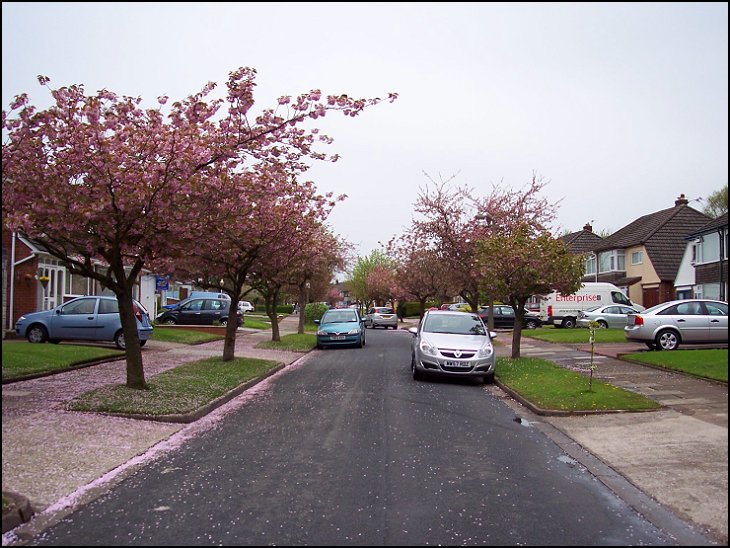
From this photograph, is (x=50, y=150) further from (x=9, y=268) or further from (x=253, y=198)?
(x=9, y=268)

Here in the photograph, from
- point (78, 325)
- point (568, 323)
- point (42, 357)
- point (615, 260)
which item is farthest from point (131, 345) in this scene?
point (615, 260)

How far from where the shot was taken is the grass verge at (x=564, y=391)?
10695 millimetres

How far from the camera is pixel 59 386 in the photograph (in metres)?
12.0

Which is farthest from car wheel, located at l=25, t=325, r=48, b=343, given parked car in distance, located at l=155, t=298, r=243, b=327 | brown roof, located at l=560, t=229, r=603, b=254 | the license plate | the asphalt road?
brown roof, located at l=560, t=229, r=603, b=254

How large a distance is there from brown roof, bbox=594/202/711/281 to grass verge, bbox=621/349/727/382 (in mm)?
22221

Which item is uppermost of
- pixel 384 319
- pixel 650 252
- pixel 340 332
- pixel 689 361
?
pixel 650 252

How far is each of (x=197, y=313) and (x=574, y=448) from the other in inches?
1056

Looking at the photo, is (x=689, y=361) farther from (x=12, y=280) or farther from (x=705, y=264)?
(x=12, y=280)

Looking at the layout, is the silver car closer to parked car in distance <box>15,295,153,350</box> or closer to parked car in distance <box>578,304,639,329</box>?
parked car in distance <box>15,295,153,350</box>

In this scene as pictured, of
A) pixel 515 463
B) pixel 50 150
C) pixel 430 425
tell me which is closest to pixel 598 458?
pixel 515 463

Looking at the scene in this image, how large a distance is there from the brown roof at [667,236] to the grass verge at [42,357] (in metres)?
32.1

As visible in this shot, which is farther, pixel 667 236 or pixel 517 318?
pixel 667 236

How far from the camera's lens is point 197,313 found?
32719mm

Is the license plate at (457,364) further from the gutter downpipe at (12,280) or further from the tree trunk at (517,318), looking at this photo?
the gutter downpipe at (12,280)
